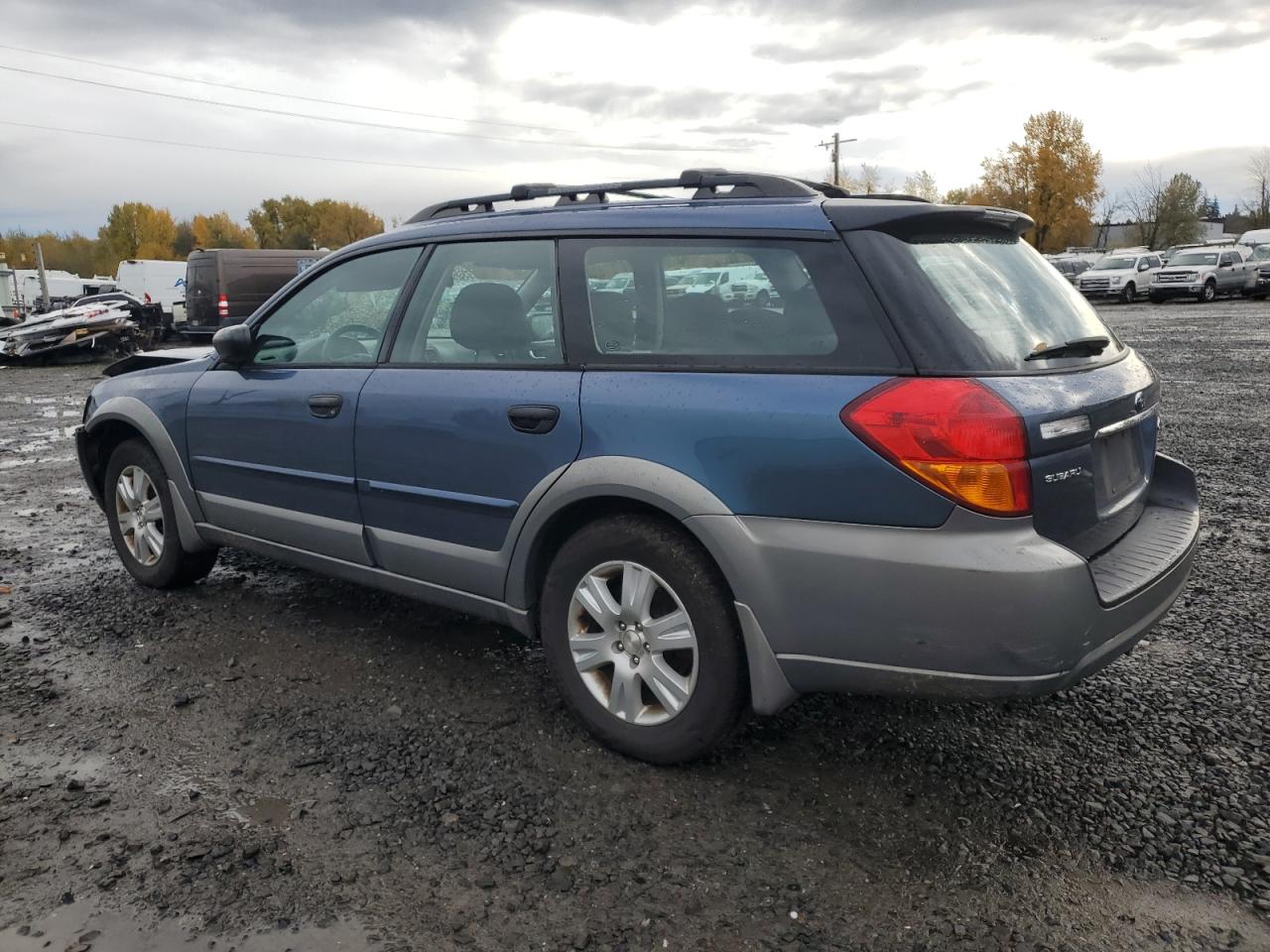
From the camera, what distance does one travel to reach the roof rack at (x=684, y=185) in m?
3.20

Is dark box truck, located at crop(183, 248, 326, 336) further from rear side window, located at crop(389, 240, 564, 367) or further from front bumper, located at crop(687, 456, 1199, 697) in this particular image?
front bumper, located at crop(687, 456, 1199, 697)

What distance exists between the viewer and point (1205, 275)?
33.1 m

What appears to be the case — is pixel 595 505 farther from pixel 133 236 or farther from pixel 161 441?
pixel 133 236

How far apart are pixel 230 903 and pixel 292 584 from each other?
273 cm

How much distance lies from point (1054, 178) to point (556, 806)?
70.1m

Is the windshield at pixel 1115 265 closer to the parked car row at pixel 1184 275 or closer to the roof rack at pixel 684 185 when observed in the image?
the parked car row at pixel 1184 275

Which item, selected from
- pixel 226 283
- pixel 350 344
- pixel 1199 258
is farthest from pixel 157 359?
pixel 1199 258

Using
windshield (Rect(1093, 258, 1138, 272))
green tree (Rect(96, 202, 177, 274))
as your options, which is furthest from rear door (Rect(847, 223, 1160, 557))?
green tree (Rect(96, 202, 177, 274))

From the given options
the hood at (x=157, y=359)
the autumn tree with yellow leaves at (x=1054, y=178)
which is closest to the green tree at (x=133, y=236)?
the autumn tree with yellow leaves at (x=1054, y=178)

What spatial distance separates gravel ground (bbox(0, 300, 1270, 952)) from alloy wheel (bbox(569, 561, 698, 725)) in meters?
0.23

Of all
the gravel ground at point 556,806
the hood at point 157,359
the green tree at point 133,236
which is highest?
the green tree at point 133,236

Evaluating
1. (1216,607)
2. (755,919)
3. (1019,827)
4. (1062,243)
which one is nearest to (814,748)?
(1019,827)

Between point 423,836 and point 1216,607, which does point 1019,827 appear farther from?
point 1216,607

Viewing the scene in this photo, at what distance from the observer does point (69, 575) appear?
5273 mm
